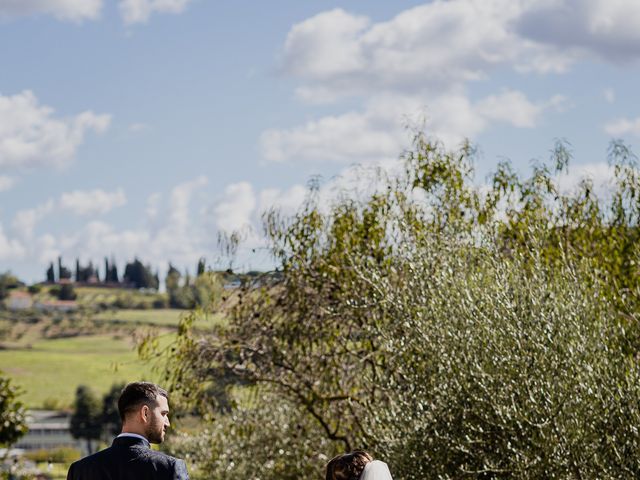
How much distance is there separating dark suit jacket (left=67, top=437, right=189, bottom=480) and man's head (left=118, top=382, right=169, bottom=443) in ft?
0.22

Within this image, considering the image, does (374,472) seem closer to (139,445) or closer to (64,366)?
(139,445)

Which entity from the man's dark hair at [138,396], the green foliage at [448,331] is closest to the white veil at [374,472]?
the man's dark hair at [138,396]

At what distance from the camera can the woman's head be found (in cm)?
680

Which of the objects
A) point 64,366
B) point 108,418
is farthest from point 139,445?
point 64,366

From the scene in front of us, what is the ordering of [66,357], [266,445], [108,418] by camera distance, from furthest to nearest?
[66,357] < [108,418] < [266,445]

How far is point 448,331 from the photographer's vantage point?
11.8m

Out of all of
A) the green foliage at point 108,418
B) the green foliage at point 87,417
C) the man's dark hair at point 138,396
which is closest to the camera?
the man's dark hair at point 138,396

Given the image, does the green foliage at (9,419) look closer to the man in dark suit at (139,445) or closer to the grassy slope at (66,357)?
the man in dark suit at (139,445)

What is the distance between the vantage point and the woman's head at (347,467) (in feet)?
22.3

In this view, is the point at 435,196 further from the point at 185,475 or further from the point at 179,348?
the point at 185,475

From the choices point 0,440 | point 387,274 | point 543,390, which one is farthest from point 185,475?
point 0,440

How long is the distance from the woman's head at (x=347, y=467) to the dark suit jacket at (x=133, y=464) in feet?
3.88

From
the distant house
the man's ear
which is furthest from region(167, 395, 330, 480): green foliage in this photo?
the distant house

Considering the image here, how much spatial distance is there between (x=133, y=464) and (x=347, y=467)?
1.47 metres
